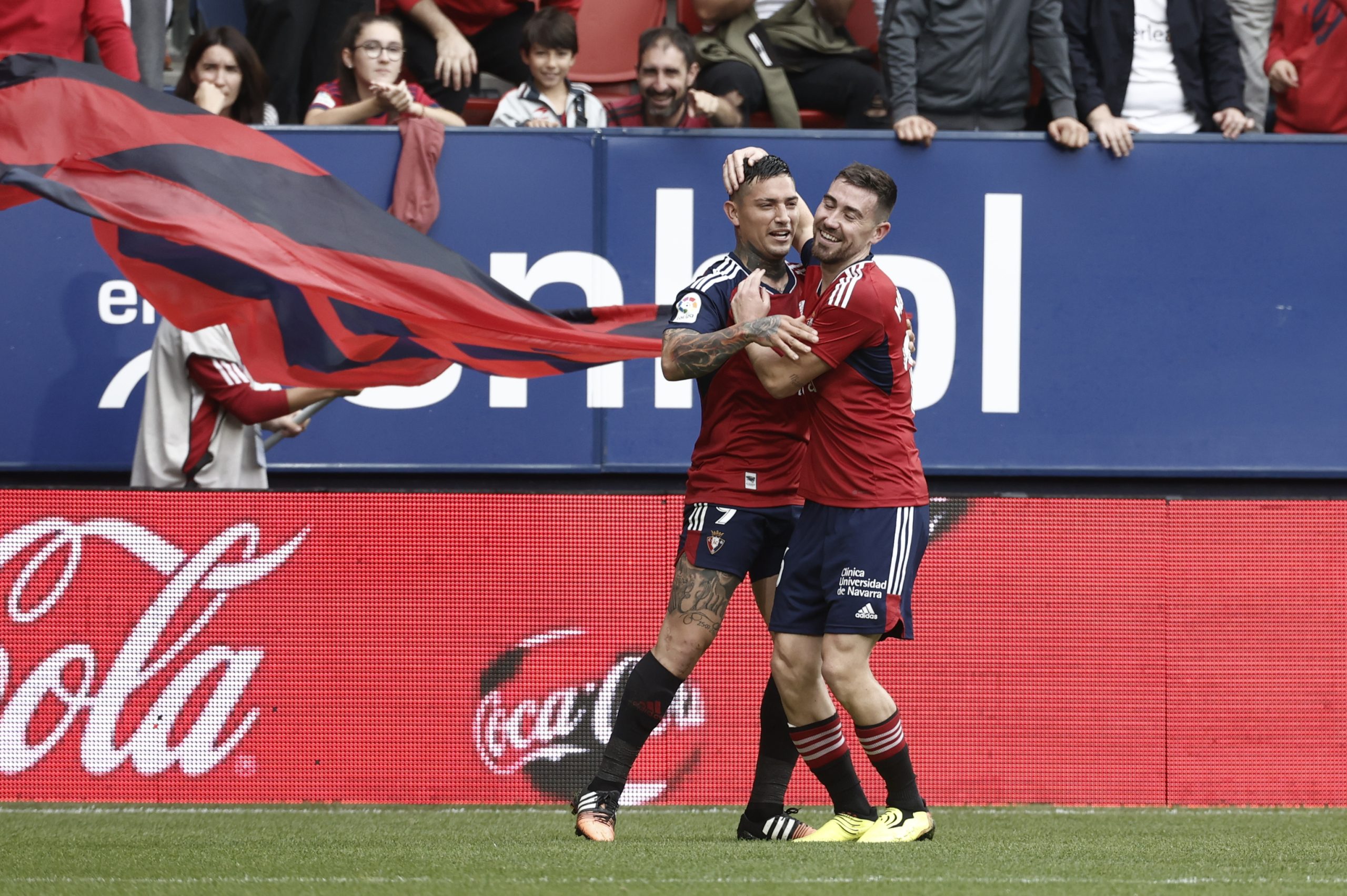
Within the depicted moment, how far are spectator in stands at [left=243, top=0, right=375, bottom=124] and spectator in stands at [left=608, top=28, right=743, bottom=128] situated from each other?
166cm

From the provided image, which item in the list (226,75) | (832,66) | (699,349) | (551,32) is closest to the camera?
(699,349)

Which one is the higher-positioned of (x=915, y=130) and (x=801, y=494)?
(x=915, y=130)

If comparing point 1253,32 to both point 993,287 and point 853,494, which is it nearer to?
point 993,287

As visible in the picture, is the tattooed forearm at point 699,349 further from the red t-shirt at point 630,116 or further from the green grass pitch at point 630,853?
the red t-shirt at point 630,116

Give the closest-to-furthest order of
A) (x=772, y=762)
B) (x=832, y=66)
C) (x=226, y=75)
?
1. (x=772, y=762)
2. (x=226, y=75)
3. (x=832, y=66)

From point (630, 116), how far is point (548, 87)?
0.52 meters

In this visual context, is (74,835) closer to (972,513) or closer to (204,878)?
(204,878)

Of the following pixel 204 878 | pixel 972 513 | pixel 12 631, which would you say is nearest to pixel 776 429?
pixel 972 513

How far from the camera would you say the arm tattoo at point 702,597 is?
18.3 feet

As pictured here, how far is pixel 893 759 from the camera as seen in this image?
17.9 feet

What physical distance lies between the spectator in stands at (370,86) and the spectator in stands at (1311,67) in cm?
439

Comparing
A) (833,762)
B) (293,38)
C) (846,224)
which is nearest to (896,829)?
(833,762)

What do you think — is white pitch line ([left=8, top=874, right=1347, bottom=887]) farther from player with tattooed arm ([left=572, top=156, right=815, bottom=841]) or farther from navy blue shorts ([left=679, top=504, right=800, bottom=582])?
navy blue shorts ([left=679, top=504, right=800, bottom=582])

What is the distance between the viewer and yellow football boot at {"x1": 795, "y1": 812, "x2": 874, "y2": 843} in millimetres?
5555
